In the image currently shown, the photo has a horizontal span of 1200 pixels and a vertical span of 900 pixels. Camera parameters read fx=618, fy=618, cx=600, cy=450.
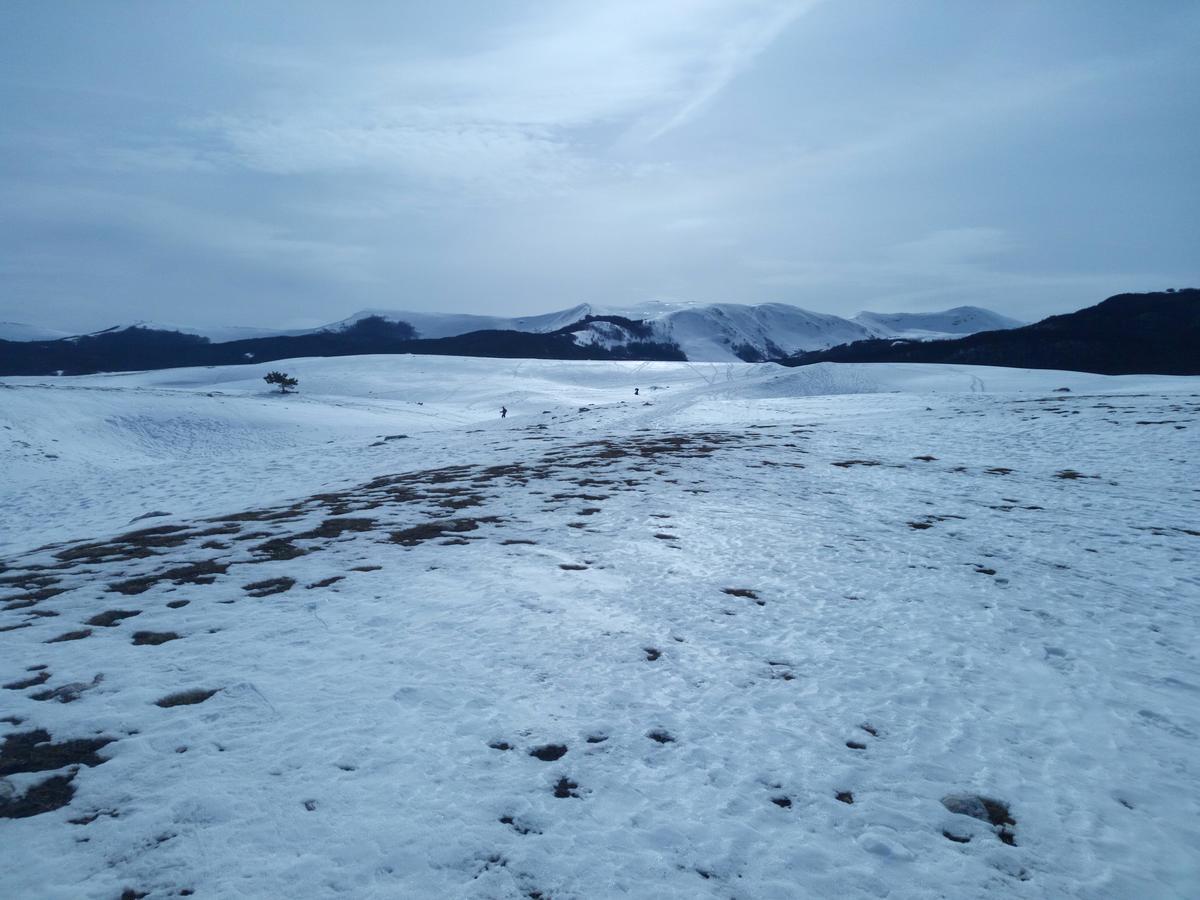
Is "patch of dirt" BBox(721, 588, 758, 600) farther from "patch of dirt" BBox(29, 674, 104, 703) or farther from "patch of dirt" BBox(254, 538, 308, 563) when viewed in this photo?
"patch of dirt" BBox(29, 674, 104, 703)

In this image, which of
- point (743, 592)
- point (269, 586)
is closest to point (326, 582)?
point (269, 586)

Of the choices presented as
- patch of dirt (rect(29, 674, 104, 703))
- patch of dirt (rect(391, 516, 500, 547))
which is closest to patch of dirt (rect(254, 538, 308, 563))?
patch of dirt (rect(391, 516, 500, 547))

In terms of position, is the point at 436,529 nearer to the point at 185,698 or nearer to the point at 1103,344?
the point at 185,698

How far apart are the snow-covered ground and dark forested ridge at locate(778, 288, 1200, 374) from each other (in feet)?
368

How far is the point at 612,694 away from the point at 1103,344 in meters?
142

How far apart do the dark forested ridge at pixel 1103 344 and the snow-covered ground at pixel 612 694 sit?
112 meters

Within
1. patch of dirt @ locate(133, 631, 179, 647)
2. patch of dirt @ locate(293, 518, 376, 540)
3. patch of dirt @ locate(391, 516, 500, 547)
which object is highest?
patch of dirt @ locate(391, 516, 500, 547)

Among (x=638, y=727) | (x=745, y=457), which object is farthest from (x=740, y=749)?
(x=745, y=457)

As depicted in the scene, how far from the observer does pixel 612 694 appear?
21.3 feet

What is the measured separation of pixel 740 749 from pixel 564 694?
1.85 metres

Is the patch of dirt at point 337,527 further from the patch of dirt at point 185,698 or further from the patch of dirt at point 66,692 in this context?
the patch of dirt at point 185,698

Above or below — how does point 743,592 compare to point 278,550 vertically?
below

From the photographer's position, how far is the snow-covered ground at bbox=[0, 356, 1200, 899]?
4398 millimetres

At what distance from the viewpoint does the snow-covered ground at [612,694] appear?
14.4 ft
